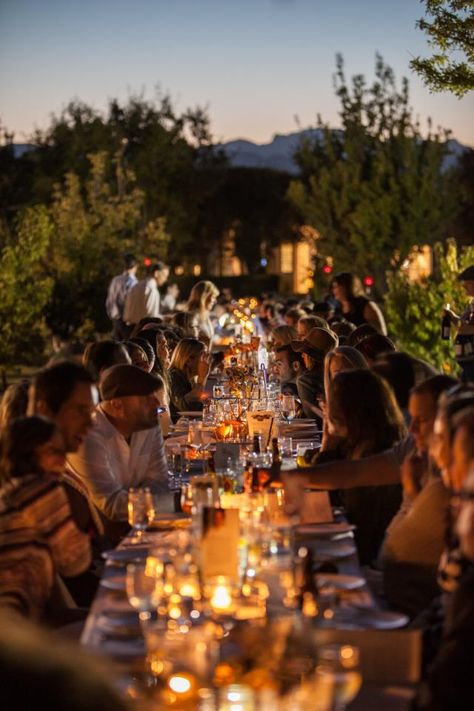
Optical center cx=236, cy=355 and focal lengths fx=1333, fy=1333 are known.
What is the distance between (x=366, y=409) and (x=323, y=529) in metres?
0.81

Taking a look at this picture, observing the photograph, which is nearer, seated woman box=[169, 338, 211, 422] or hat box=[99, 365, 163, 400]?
hat box=[99, 365, 163, 400]

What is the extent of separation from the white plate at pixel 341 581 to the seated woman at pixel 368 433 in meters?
1.47

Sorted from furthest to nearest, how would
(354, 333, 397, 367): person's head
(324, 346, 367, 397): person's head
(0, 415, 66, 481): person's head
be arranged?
(354, 333, 397, 367): person's head
(324, 346, 367, 397): person's head
(0, 415, 66, 481): person's head

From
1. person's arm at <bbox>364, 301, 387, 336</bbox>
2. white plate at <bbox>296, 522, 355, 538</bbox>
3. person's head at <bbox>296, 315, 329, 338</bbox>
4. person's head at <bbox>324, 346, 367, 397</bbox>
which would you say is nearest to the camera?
white plate at <bbox>296, 522, 355, 538</bbox>

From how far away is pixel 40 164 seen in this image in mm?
45812

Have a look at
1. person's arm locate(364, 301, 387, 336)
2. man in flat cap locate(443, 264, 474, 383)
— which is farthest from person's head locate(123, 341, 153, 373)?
person's arm locate(364, 301, 387, 336)

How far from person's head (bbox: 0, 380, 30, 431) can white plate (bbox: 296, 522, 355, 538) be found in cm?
126

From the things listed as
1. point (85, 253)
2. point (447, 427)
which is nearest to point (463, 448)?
point (447, 427)

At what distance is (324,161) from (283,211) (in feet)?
80.6

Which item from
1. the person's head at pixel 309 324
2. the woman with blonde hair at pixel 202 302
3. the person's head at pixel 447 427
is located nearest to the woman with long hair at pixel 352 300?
the person's head at pixel 309 324

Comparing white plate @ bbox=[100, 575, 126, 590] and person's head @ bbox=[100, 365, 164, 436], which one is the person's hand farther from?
person's head @ bbox=[100, 365, 164, 436]

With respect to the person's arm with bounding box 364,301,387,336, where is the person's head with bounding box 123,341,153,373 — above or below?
above

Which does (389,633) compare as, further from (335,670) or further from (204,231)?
(204,231)

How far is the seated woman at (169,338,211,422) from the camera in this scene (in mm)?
10328
